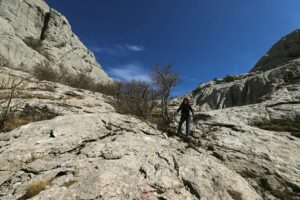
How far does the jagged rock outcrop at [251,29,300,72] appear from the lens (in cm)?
4422

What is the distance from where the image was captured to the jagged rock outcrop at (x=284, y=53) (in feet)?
145

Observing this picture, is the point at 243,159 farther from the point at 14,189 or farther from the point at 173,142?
the point at 14,189

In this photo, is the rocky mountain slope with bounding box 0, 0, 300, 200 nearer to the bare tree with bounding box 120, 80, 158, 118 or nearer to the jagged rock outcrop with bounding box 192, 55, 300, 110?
the bare tree with bounding box 120, 80, 158, 118

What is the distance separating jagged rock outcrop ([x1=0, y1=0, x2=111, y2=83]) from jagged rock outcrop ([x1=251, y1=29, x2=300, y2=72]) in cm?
5032

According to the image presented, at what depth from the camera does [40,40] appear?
68.3 m

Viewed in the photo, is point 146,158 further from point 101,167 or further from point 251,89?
point 251,89

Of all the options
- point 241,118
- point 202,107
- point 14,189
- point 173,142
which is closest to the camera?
point 14,189

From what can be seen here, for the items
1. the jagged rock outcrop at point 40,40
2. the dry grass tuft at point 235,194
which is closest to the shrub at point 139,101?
the dry grass tuft at point 235,194

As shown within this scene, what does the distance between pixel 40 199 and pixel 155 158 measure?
14.1 feet

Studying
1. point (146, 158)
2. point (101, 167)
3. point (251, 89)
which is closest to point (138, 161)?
point (146, 158)

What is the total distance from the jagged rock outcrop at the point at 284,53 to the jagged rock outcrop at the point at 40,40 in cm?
5032

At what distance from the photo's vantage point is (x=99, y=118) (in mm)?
11477

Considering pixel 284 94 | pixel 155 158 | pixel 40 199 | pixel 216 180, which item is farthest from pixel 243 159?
pixel 284 94

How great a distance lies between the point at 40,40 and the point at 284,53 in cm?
7541
